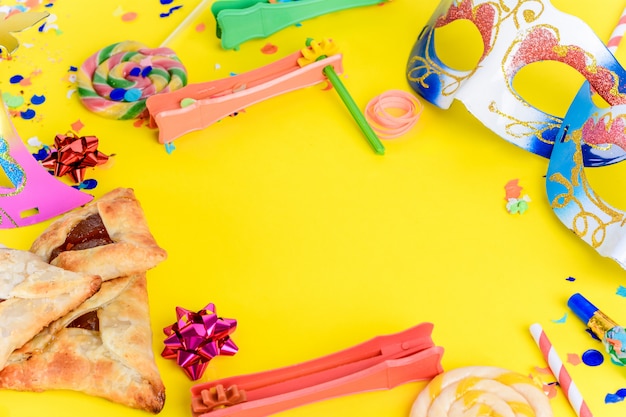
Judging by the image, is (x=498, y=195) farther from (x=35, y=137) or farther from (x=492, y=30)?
(x=35, y=137)

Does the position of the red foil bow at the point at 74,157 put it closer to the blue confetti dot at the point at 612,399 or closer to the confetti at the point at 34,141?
the confetti at the point at 34,141

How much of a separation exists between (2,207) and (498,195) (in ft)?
4.23

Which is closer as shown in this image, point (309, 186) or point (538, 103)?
point (309, 186)

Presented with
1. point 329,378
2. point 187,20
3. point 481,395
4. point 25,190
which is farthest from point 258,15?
point 481,395

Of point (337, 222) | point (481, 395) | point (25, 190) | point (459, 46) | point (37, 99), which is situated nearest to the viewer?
point (481, 395)

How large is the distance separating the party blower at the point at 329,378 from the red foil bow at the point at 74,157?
725mm

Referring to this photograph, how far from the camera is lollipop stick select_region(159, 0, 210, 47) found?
223 cm

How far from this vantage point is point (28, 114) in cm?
207

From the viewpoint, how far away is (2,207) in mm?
1783

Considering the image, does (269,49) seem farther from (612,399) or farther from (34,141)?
(612,399)

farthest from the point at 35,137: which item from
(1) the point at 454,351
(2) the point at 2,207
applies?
(1) the point at 454,351

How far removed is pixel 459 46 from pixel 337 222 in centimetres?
76

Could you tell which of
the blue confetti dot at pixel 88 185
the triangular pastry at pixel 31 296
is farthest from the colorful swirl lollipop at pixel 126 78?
the triangular pastry at pixel 31 296

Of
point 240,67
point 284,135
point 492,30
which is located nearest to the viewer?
point 492,30
